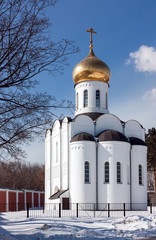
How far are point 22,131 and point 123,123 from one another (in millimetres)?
19385

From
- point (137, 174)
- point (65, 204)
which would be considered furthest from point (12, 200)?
point (137, 174)

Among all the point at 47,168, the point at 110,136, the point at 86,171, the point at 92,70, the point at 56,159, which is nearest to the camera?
the point at 86,171

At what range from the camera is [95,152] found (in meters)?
24.9

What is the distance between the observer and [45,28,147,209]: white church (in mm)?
24141

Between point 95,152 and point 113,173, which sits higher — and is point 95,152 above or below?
above

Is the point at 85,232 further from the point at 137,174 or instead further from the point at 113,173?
the point at 137,174

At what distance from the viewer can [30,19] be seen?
369 inches

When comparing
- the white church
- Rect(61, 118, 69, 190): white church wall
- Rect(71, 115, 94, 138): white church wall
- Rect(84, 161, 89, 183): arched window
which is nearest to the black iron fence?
the white church

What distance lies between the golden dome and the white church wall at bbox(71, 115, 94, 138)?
417 cm

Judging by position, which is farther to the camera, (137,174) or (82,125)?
(82,125)

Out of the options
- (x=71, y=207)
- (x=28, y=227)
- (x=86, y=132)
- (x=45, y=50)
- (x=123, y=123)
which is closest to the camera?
(x=45, y=50)

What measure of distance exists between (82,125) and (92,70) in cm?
521

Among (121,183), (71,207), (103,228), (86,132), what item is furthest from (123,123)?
(103,228)

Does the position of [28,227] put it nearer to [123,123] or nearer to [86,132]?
[86,132]
